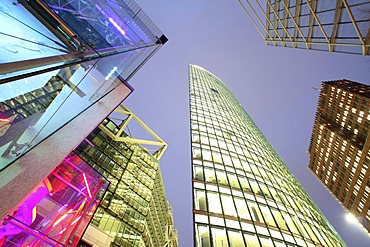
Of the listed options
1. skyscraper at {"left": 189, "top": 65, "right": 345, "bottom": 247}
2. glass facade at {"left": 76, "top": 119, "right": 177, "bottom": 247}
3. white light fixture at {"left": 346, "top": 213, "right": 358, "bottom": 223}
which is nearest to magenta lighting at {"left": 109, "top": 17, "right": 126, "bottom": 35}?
skyscraper at {"left": 189, "top": 65, "right": 345, "bottom": 247}

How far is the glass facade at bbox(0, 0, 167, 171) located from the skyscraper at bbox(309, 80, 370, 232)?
75025 mm

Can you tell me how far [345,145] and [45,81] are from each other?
88732mm

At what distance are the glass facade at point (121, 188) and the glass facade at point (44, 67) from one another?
1731 centimetres

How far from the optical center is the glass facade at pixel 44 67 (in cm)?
428

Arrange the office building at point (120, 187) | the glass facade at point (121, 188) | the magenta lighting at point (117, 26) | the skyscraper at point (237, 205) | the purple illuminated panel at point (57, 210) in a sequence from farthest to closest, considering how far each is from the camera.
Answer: the glass facade at point (121, 188) → the office building at point (120, 187) → the skyscraper at point (237, 205) → the magenta lighting at point (117, 26) → the purple illuminated panel at point (57, 210)

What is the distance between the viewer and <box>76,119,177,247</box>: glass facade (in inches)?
901

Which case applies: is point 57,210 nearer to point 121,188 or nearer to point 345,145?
point 121,188

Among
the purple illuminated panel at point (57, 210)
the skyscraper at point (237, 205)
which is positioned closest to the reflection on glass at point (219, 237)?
the skyscraper at point (237, 205)

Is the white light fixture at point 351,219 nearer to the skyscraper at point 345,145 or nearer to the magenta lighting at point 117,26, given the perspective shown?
the skyscraper at point 345,145

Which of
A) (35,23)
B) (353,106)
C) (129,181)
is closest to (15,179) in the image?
(35,23)

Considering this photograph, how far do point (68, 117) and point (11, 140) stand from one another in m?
2.80

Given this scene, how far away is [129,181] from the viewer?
98.4 feet

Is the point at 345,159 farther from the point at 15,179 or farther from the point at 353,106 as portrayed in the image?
the point at 15,179

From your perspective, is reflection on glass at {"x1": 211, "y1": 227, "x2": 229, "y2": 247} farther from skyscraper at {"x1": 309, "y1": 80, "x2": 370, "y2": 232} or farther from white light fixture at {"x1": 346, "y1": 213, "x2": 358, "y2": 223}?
skyscraper at {"x1": 309, "y1": 80, "x2": 370, "y2": 232}
